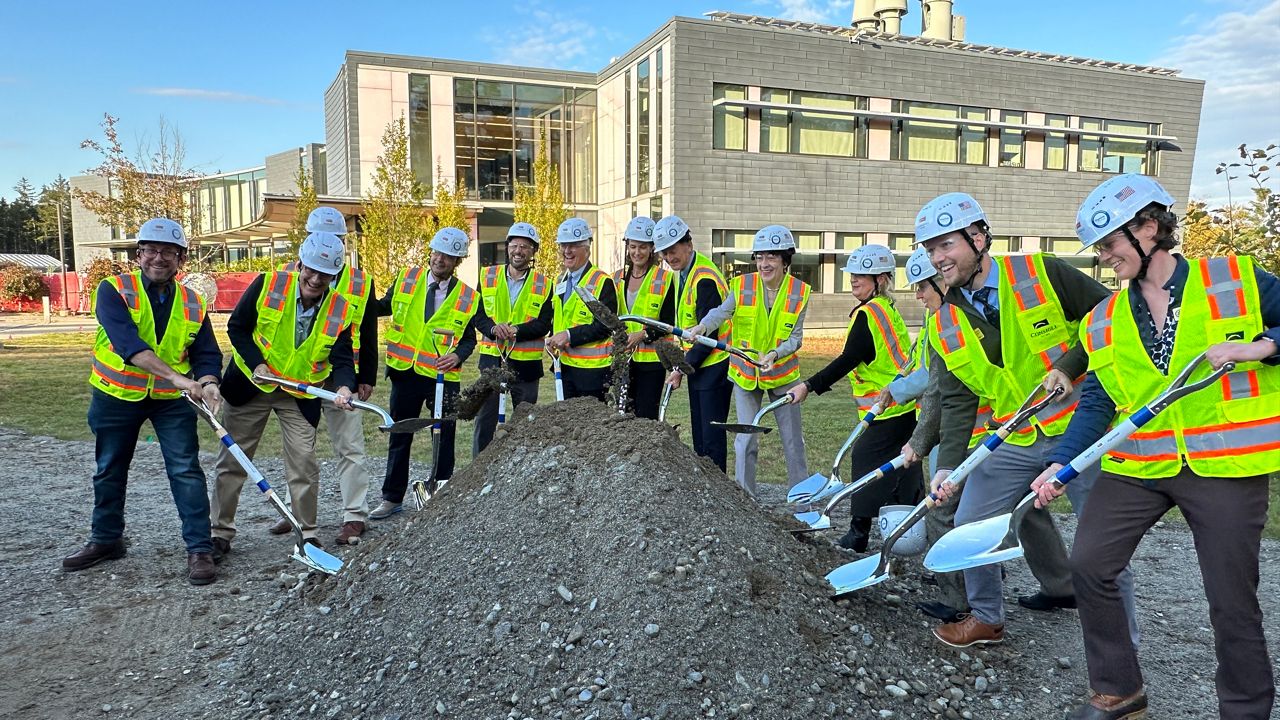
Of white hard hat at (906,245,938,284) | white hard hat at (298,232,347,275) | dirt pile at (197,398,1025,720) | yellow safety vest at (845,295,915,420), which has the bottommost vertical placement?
dirt pile at (197,398,1025,720)

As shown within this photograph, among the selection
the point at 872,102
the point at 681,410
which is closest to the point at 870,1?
the point at 872,102

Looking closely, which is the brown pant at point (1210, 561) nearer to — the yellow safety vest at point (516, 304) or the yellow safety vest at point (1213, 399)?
the yellow safety vest at point (1213, 399)

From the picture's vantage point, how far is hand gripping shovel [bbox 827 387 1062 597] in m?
3.30

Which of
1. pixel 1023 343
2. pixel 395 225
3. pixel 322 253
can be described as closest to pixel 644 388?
pixel 322 253

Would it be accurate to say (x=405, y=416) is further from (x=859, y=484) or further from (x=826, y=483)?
(x=859, y=484)

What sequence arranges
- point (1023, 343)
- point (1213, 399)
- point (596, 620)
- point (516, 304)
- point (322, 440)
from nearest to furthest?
point (1213, 399), point (596, 620), point (1023, 343), point (516, 304), point (322, 440)

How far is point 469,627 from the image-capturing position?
129 inches

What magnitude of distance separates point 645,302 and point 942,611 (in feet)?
9.94

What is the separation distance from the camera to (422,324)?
593cm

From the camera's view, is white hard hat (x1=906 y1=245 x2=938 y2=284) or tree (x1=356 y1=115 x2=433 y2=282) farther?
tree (x1=356 y1=115 x2=433 y2=282)

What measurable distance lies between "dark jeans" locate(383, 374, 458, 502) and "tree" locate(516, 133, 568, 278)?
500 inches

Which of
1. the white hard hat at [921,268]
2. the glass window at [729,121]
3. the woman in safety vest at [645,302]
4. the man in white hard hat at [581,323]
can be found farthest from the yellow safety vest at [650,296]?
the glass window at [729,121]

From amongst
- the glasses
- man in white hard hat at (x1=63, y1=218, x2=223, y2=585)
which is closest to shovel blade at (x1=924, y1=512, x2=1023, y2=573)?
man in white hard hat at (x1=63, y1=218, x2=223, y2=585)

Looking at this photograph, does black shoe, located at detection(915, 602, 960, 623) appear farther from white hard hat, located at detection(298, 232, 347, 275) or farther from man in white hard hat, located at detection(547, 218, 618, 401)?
white hard hat, located at detection(298, 232, 347, 275)
